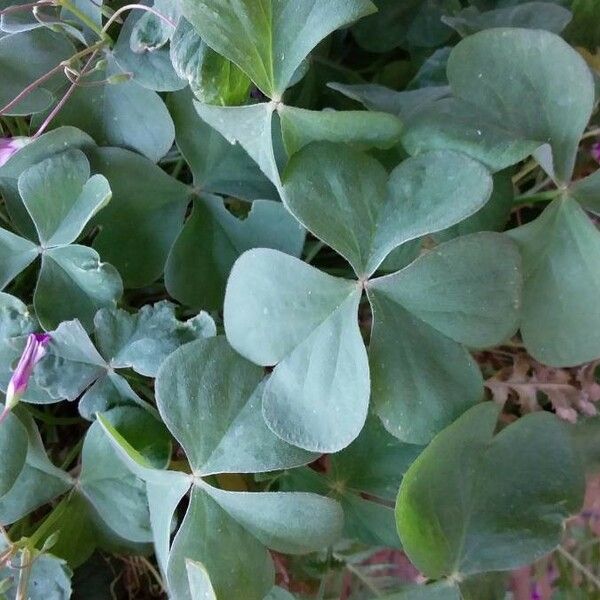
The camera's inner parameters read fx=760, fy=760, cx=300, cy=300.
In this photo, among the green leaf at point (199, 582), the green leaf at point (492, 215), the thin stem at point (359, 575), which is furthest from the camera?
the thin stem at point (359, 575)

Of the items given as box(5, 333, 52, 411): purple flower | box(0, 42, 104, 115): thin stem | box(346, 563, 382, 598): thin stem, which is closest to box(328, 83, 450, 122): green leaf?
box(0, 42, 104, 115): thin stem

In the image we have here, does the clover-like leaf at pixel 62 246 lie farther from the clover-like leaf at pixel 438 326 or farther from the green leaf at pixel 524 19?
the green leaf at pixel 524 19

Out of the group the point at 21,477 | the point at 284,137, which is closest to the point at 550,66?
the point at 284,137

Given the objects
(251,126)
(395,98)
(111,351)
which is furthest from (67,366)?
(395,98)

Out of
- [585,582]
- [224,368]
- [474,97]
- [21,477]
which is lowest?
[585,582]

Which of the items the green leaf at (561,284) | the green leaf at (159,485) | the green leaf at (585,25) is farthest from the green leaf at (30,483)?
the green leaf at (585,25)

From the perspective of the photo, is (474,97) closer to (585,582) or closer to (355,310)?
(355,310)
